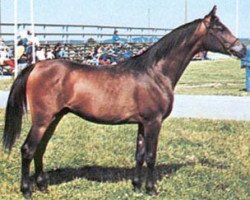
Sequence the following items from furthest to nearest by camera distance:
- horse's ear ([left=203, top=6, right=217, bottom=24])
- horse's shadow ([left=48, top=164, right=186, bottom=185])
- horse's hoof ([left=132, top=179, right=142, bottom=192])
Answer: horse's shadow ([left=48, top=164, right=186, bottom=185]) < horse's hoof ([left=132, top=179, right=142, bottom=192]) < horse's ear ([left=203, top=6, right=217, bottom=24])

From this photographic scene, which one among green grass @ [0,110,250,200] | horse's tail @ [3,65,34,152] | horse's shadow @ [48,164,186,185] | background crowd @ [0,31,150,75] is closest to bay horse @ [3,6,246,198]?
horse's tail @ [3,65,34,152]

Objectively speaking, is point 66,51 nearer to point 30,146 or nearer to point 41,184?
point 41,184

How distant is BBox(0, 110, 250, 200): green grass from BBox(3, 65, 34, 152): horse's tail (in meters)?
0.65

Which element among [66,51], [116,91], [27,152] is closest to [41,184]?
[27,152]

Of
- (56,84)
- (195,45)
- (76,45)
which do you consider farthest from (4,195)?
(76,45)

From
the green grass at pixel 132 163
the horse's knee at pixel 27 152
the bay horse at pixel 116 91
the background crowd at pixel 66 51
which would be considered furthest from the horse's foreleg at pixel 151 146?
the background crowd at pixel 66 51

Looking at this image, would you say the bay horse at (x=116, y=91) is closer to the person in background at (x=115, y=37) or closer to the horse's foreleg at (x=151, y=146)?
the horse's foreleg at (x=151, y=146)

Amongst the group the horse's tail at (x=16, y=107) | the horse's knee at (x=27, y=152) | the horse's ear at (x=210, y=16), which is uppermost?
the horse's ear at (x=210, y=16)

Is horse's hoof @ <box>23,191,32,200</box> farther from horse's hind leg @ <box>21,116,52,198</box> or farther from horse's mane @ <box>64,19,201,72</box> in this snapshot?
horse's mane @ <box>64,19,201,72</box>

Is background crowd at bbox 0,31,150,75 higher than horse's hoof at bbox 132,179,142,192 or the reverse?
the reverse

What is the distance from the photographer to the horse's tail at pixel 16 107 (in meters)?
7.44

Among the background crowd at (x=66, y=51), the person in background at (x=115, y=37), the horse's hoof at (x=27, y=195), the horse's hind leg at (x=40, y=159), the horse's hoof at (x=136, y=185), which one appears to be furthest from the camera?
the person in background at (x=115, y=37)

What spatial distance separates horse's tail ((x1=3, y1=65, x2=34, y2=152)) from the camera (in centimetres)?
744

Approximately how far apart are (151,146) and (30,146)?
4.67 feet
